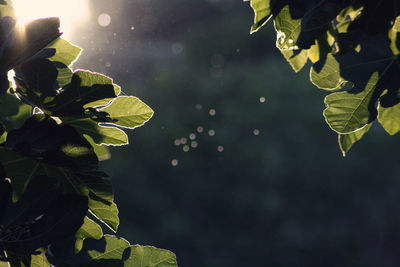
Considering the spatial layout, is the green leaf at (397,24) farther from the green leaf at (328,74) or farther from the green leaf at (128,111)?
the green leaf at (128,111)

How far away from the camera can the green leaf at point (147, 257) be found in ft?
2.83

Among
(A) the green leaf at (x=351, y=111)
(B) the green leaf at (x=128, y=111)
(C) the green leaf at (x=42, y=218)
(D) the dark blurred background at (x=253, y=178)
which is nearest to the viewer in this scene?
(C) the green leaf at (x=42, y=218)

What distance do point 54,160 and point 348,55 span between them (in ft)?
2.02

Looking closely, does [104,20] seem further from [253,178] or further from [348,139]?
[348,139]

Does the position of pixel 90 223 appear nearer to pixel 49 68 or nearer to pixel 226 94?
pixel 49 68

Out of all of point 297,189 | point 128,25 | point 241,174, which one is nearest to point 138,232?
point 241,174

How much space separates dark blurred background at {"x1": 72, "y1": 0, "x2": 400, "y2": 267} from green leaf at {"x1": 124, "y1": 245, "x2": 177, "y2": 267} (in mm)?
8719

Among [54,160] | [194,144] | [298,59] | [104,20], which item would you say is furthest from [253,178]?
[54,160]

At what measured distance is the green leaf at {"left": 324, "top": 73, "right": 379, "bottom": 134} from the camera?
3.15 feet

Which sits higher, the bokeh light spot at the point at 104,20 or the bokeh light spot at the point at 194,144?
the bokeh light spot at the point at 104,20

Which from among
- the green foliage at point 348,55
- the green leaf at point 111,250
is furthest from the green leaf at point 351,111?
the green leaf at point 111,250

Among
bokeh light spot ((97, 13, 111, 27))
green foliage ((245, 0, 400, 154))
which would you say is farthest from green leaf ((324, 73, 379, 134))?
bokeh light spot ((97, 13, 111, 27))

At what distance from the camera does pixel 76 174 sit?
2.66 feet

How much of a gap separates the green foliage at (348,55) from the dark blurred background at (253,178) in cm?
874
